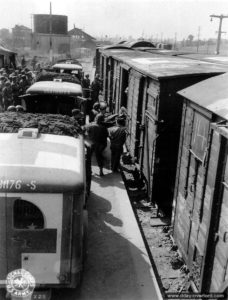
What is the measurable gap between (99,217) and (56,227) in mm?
→ 3103

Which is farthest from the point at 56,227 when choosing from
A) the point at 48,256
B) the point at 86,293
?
the point at 86,293

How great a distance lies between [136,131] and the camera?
9.97 m

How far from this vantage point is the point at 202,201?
532cm

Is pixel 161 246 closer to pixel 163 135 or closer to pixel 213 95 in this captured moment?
pixel 163 135

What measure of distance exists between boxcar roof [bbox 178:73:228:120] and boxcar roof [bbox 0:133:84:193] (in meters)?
1.90

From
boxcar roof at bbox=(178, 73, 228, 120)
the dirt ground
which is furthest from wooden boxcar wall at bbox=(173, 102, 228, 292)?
the dirt ground

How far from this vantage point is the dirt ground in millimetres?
6145

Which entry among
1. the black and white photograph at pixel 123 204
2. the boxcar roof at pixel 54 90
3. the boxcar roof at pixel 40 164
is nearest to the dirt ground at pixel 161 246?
the black and white photograph at pixel 123 204

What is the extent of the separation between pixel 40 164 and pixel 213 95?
8.96 ft

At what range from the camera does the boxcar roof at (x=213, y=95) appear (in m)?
4.91

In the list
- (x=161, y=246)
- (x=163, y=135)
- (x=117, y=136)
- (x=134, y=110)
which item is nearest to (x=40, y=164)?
(x=161, y=246)

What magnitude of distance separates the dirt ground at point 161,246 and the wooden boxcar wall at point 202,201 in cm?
37

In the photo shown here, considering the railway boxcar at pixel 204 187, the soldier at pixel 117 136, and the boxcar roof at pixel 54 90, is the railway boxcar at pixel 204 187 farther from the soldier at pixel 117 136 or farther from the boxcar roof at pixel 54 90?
the boxcar roof at pixel 54 90

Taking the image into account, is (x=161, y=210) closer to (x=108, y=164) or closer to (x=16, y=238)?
(x=108, y=164)
